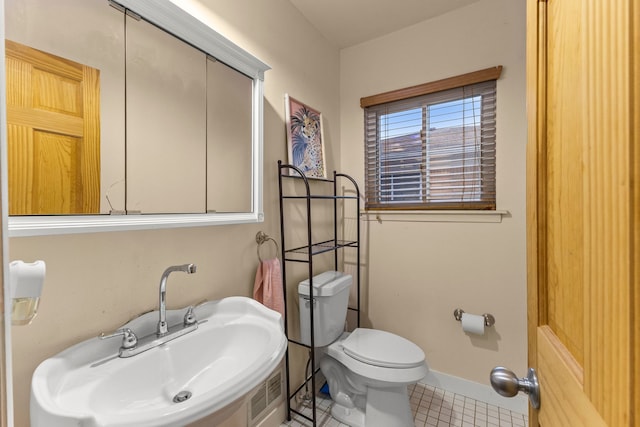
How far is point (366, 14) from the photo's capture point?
1.89m

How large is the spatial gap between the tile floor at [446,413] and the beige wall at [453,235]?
0.15 m

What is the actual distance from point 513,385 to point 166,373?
983 millimetres

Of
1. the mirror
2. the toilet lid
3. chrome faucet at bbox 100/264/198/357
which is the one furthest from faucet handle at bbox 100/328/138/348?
the toilet lid

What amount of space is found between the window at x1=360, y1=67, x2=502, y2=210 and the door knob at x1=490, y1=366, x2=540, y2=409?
4.62 feet

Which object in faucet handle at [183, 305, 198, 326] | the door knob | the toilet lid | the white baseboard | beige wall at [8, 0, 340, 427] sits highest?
beige wall at [8, 0, 340, 427]

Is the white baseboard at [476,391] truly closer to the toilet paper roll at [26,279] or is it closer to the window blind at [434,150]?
the window blind at [434,150]

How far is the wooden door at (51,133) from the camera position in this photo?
72cm

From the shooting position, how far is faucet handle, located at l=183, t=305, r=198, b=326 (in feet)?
3.55

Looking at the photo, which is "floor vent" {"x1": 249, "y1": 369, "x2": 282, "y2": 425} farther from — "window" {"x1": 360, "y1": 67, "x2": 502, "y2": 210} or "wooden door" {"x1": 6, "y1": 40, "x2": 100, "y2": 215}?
"window" {"x1": 360, "y1": 67, "x2": 502, "y2": 210}

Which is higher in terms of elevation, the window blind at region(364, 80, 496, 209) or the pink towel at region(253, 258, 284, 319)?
the window blind at region(364, 80, 496, 209)

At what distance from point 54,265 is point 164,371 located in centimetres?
46

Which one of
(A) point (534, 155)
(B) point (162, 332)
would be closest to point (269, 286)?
(B) point (162, 332)

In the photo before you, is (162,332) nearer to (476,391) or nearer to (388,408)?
(388,408)

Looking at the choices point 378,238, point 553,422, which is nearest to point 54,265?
point 553,422
